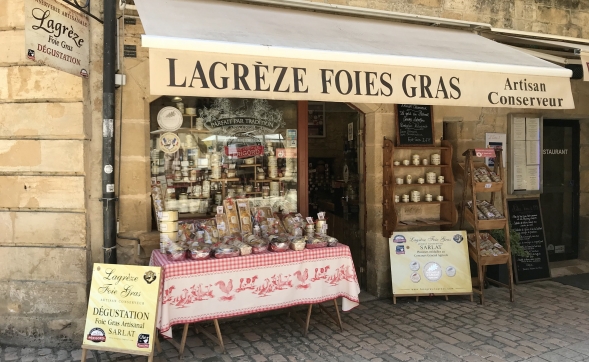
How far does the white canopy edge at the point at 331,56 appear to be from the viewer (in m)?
3.12

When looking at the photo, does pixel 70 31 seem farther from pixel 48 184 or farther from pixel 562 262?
pixel 562 262

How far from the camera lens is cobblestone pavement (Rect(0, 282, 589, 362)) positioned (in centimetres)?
396

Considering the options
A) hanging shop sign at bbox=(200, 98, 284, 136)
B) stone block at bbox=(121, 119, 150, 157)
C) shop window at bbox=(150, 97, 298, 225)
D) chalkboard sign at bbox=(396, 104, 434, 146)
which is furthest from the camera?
chalkboard sign at bbox=(396, 104, 434, 146)

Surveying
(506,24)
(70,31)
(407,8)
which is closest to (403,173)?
(407,8)

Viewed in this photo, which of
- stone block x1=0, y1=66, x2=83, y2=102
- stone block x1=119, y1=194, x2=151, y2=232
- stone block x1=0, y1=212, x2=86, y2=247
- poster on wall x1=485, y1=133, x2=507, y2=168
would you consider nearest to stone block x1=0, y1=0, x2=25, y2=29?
stone block x1=0, y1=66, x2=83, y2=102

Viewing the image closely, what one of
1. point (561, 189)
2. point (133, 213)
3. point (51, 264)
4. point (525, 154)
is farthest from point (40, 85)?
point (561, 189)

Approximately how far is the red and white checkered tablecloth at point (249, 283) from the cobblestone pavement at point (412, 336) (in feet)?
1.26

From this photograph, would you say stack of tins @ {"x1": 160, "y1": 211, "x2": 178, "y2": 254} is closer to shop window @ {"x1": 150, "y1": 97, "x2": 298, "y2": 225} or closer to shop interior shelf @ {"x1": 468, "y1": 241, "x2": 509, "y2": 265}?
shop window @ {"x1": 150, "y1": 97, "x2": 298, "y2": 225}

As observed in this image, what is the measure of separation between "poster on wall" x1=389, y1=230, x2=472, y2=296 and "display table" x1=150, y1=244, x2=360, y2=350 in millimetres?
1116

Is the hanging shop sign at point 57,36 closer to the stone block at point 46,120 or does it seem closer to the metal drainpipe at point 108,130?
the metal drainpipe at point 108,130

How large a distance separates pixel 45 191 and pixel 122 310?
1509mm

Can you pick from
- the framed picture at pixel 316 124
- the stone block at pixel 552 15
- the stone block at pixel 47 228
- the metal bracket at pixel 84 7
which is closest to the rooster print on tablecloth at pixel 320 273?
the stone block at pixel 47 228

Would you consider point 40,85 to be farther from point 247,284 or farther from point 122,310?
point 247,284

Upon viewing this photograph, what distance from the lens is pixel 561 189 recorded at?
24.0 ft
